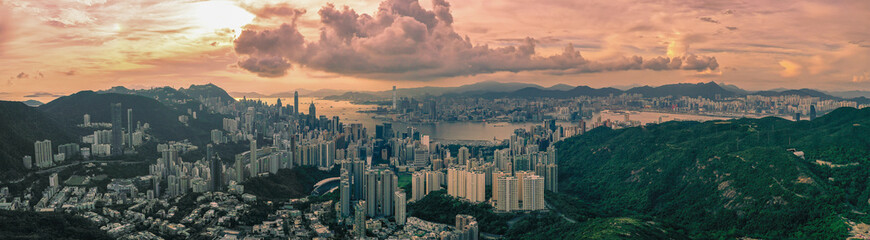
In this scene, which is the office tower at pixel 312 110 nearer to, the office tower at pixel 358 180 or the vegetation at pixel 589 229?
the office tower at pixel 358 180

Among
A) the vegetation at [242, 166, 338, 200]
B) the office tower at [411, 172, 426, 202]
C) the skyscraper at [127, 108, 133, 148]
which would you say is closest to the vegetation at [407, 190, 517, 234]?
the office tower at [411, 172, 426, 202]

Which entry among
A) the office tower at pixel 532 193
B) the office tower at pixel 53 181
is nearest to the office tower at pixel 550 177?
the office tower at pixel 532 193

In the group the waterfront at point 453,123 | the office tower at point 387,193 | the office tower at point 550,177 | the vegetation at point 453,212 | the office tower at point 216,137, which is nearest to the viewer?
the vegetation at point 453,212

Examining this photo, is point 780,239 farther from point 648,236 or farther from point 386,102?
point 386,102

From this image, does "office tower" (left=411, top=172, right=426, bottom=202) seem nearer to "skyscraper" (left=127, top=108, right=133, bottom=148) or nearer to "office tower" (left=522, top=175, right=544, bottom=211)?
"office tower" (left=522, top=175, right=544, bottom=211)

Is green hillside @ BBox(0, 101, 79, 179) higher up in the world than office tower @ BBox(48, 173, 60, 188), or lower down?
higher up

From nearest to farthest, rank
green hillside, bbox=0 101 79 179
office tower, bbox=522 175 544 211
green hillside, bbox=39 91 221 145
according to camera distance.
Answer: office tower, bbox=522 175 544 211 → green hillside, bbox=0 101 79 179 → green hillside, bbox=39 91 221 145

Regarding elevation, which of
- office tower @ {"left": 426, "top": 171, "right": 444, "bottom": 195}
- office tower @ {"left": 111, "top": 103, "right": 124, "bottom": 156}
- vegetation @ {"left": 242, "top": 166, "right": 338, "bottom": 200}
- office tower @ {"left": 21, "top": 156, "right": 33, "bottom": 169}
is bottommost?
vegetation @ {"left": 242, "top": 166, "right": 338, "bottom": 200}

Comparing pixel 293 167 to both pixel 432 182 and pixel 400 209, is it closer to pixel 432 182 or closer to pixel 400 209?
pixel 432 182
